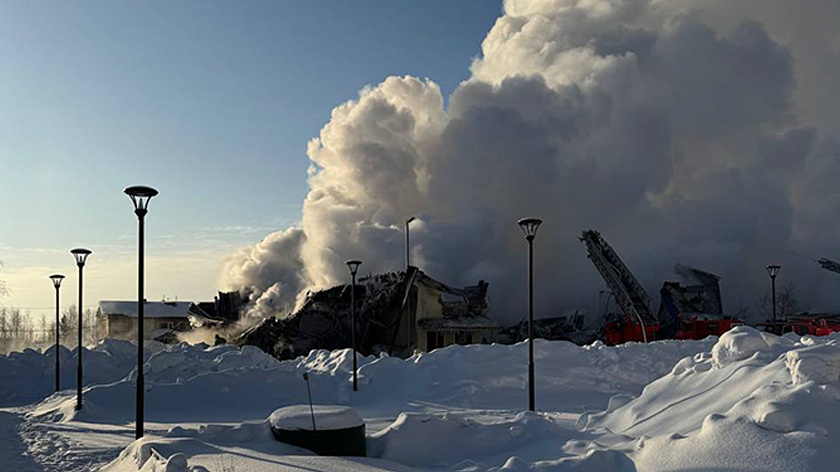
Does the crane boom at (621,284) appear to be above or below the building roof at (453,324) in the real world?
above

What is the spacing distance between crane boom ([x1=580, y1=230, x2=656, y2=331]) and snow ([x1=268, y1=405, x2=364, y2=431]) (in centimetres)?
2732

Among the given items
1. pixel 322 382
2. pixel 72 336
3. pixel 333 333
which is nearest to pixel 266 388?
pixel 322 382

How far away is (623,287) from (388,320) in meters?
13.4

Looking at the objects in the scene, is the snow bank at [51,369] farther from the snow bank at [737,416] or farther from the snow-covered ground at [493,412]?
the snow bank at [737,416]

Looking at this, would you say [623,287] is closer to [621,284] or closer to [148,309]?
[621,284]

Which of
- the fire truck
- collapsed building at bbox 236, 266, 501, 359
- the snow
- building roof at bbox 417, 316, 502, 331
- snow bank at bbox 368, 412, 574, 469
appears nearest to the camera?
snow bank at bbox 368, 412, 574, 469

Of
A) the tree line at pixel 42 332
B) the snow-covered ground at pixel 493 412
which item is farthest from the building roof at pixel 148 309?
the snow-covered ground at pixel 493 412

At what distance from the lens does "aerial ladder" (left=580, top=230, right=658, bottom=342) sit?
3875 centimetres

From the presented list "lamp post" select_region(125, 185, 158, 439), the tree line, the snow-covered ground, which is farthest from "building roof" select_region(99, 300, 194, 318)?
"lamp post" select_region(125, 185, 158, 439)

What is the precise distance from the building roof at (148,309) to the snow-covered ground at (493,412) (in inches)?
2216

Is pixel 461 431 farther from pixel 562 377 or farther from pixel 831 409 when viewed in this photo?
pixel 562 377

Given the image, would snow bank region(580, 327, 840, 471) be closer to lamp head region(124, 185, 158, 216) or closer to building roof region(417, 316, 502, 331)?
lamp head region(124, 185, 158, 216)

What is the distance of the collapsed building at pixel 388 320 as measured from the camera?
41.5 meters

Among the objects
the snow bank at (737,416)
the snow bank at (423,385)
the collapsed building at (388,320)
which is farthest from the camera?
the collapsed building at (388,320)
